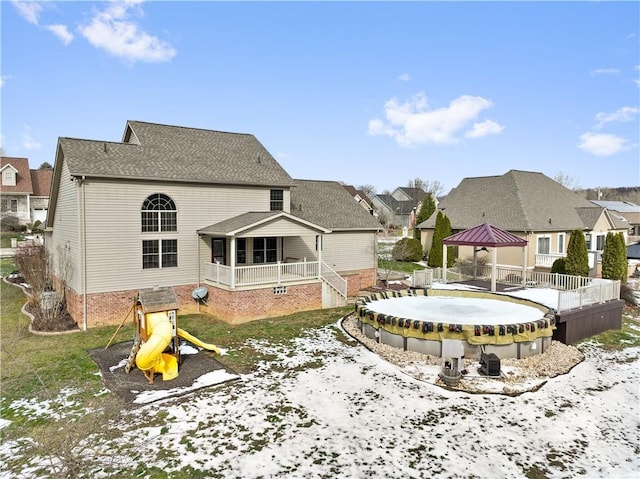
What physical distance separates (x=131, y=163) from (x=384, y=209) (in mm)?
55996

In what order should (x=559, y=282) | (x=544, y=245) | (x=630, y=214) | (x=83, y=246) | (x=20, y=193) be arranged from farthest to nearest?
1. (x=630, y=214)
2. (x=20, y=193)
3. (x=544, y=245)
4. (x=559, y=282)
5. (x=83, y=246)

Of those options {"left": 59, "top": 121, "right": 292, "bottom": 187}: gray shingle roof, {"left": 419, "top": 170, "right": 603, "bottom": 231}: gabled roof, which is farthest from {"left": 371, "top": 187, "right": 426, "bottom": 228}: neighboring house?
{"left": 59, "top": 121, "right": 292, "bottom": 187}: gray shingle roof

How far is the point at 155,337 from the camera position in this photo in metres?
8.93

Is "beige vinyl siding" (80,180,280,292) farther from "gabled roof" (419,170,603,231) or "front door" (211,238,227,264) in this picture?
Result: "gabled roof" (419,170,603,231)

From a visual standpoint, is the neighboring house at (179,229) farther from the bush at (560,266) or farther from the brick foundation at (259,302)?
the bush at (560,266)

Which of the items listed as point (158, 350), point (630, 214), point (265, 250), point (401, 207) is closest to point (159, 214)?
point (265, 250)

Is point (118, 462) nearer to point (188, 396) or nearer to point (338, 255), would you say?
point (188, 396)

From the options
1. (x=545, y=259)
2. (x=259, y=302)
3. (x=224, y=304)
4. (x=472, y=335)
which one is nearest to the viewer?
(x=472, y=335)

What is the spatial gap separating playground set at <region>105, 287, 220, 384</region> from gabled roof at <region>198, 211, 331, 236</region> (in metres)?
4.59

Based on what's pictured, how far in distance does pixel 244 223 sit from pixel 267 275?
2.21m

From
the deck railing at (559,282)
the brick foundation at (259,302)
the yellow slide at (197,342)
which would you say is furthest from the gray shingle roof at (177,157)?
the deck railing at (559,282)

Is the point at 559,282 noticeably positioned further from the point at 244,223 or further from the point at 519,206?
the point at 244,223

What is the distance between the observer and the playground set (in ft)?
28.9

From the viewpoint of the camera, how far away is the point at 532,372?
385 inches
